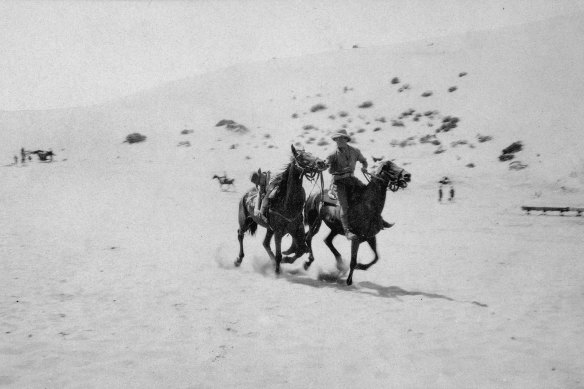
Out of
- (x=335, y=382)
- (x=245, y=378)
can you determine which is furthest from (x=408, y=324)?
(x=245, y=378)

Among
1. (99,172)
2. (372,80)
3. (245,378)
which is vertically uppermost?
(372,80)

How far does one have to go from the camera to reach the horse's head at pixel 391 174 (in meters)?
7.98

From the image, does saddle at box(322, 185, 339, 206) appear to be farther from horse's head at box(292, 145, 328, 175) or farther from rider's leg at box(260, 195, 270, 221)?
rider's leg at box(260, 195, 270, 221)

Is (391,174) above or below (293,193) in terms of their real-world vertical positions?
above

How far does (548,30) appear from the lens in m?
50.9

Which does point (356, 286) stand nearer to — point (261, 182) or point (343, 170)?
point (343, 170)

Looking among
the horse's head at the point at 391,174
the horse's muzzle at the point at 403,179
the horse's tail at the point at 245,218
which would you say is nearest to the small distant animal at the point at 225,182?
the horse's tail at the point at 245,218

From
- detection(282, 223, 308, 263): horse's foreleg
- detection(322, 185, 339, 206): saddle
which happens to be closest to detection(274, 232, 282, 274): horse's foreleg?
detection(282, 223, 308, 263): horse's foreleg

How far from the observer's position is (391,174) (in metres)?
8.07

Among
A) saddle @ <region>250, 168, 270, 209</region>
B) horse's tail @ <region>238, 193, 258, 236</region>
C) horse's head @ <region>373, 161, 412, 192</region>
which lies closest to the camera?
horse's head @ <region>373, 161, 412, 192</region>

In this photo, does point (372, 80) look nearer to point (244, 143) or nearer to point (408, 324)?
point (244, 143)

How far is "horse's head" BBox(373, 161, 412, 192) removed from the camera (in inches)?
314

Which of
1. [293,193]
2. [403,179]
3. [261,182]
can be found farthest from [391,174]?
[261,182]

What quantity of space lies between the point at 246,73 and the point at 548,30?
47747 millimetres
